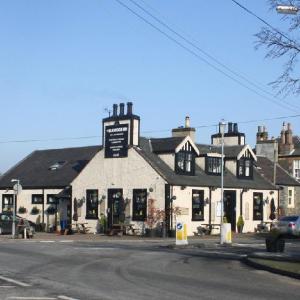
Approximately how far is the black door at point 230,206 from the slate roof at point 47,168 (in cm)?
1036

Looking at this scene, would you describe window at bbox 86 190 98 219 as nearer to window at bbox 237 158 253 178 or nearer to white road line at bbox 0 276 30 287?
window at bbox 237 158 253 178

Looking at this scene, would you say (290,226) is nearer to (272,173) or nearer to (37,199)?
(272,173)

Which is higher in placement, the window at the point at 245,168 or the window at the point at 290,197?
the window at the point at 245,168

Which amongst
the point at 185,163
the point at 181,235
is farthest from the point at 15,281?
the point at 185,163

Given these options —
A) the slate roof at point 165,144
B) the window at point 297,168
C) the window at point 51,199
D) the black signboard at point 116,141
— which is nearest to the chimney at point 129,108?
the black signboard at point 116,141

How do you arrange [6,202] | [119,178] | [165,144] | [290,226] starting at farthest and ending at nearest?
[6,202], [165,144], [119,178], [290,226]

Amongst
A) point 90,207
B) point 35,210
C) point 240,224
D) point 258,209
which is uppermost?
point 90,207

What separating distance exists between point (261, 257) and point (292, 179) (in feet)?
110

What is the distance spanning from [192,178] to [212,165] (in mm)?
3480

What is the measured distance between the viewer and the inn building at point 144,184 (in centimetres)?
4150

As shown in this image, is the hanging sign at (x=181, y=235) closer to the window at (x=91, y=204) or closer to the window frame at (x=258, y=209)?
the window at (x=91, y=204)

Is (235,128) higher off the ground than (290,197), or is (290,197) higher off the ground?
(235,128)

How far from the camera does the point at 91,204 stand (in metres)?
44.8

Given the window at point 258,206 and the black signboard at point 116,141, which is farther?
the window at point 258,206
